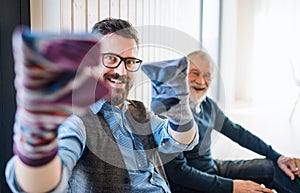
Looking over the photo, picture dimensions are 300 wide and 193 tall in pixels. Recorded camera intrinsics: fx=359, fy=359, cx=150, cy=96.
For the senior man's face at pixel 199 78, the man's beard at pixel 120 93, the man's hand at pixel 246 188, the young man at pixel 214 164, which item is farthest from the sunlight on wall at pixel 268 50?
the man's beard at pixel 120 93

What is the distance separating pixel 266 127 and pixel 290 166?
2238mm

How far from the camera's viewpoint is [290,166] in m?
1.62

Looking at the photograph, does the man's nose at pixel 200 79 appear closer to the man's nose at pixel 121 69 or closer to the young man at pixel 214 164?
the young man at pixel 214 164

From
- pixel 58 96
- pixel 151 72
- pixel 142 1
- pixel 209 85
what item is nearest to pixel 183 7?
pixel 142 1

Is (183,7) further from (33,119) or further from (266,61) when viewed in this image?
(266,61)

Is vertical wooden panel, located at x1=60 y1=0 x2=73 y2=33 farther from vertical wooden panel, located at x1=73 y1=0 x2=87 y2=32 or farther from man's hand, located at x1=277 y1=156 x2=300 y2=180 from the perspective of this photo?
man's hand, located at x1=277 y1=156 x2=300 y2=180

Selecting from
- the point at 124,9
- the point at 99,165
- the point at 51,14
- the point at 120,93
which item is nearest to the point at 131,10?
the point at 124,9

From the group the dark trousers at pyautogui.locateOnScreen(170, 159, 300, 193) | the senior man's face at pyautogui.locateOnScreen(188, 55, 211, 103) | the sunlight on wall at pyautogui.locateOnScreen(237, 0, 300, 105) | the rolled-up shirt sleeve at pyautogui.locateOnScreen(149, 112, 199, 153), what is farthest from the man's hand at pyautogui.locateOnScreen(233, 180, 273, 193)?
the sunlight on wall at pyautogui.locateOnScreen(237, 0, 300, 105)

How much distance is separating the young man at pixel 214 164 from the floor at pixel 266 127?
819 mm

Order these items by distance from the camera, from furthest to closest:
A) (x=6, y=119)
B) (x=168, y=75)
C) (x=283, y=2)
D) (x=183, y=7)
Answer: (x=283, y=2) → (x=183, y=7) → (x=6, y=119) → (x=168, y=75)

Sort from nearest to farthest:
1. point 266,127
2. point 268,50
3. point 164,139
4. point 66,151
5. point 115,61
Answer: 1. point 66,151
2. point 115,61
3. point 164,139
4. point 266,127
5. point 268,50

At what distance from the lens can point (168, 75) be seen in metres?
0.80

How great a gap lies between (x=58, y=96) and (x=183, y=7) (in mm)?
2100

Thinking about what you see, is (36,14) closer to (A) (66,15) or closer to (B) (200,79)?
(A) (66,15)
